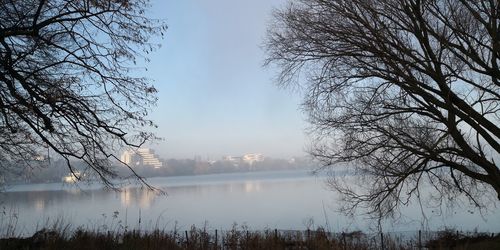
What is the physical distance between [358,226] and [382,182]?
28.1 ft

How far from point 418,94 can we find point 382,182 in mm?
2860

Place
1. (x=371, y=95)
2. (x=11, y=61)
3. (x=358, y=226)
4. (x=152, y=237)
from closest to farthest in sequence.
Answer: (x=11, y=61) < (x=152, y=237) < (x=371, y=95) < (x=358, y=226)

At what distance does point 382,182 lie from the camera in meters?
14.6

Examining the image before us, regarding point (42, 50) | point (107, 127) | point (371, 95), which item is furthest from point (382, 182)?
point (42, 50)

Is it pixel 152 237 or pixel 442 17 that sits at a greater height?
pixel 442 17

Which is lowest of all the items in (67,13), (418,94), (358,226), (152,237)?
(358,226)

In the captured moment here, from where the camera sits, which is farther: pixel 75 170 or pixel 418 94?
pixel 418 94

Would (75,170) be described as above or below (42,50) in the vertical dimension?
below

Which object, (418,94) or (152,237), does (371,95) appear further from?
(152,237)

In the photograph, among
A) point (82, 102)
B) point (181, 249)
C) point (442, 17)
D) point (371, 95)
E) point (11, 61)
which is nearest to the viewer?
point (11, 61)

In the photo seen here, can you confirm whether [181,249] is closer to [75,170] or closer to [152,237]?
[152,237]

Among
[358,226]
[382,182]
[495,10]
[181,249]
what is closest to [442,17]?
[495,10]

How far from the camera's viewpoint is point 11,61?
8188 mm

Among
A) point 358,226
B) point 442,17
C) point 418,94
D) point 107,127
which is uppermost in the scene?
point 442,17
